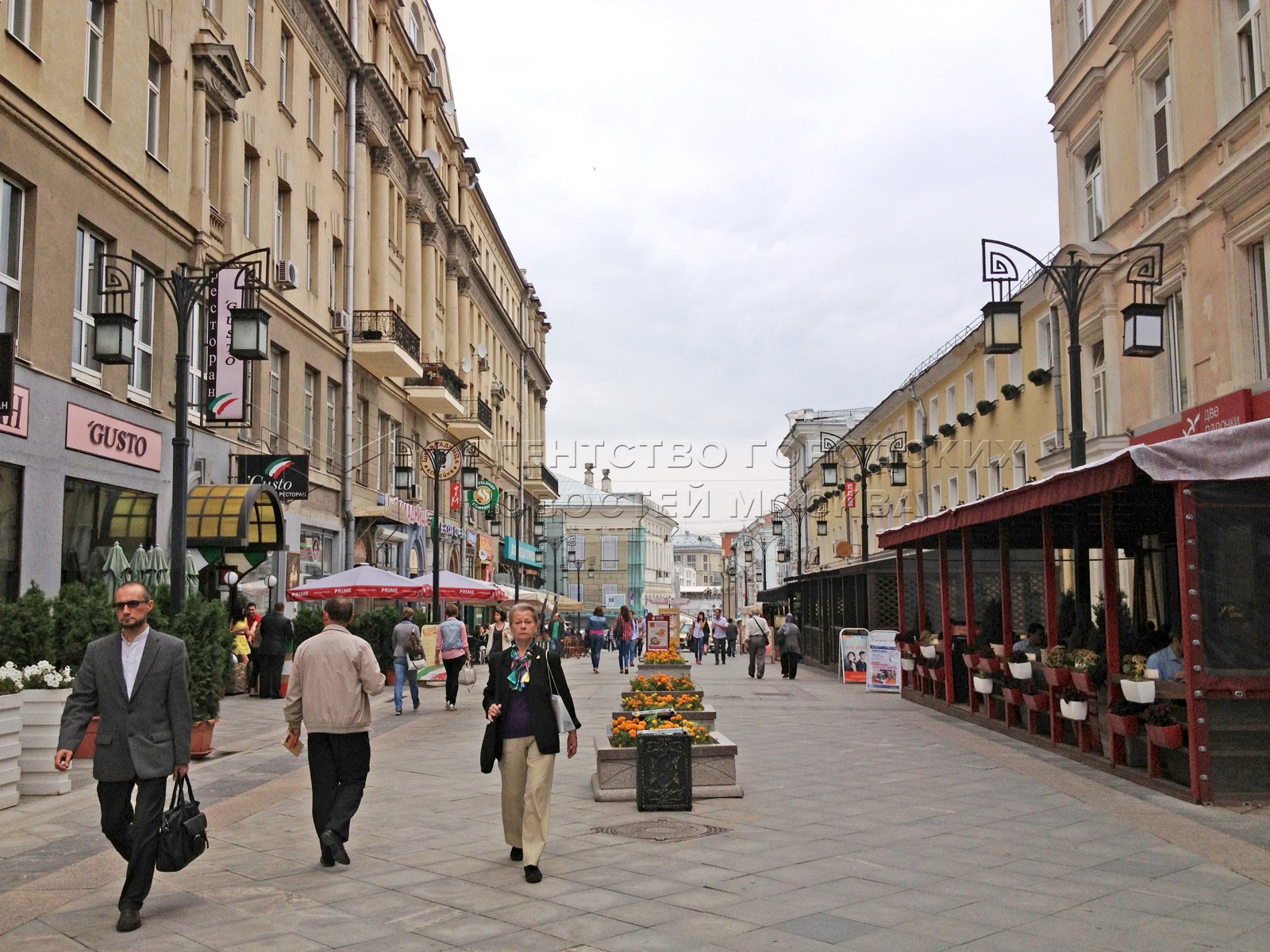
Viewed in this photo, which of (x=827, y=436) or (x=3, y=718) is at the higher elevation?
(x=827, y=436)

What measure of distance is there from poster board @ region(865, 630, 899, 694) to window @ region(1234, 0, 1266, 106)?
38.4 ft

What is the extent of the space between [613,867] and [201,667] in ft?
22.7

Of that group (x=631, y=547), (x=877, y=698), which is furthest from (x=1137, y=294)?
(x=631, y=547)

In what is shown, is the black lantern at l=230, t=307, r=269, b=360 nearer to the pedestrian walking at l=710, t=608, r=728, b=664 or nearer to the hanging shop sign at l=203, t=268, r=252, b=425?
the hanging shop sign at l=203, t=268, r=252, b=425

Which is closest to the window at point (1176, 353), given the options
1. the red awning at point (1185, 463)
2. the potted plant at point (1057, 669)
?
the potted plant at point (1057, 669)

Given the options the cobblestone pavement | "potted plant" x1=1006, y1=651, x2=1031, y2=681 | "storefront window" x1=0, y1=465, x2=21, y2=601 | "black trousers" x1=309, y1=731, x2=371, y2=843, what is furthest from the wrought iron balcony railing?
"black trousers" x1=309, y1=731, x2=371, y2=843

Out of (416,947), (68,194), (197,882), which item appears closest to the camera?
(416,947)

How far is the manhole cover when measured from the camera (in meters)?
8.76

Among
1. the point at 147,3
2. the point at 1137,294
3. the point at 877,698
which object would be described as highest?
Answer: the point at 147,3

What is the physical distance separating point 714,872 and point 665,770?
2353mm

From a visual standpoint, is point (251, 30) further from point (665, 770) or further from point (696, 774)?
point (665, 770)

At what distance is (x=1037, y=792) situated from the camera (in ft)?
35.2

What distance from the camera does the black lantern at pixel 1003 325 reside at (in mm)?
15078

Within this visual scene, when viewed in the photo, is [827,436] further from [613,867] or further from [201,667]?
[613,867]
